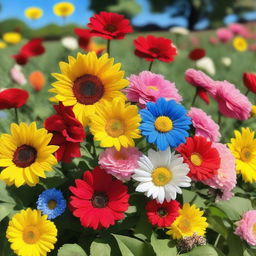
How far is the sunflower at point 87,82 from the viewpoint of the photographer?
154 centimetres

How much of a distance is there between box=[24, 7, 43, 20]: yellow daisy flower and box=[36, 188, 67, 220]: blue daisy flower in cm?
410

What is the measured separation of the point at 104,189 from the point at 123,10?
58.9 ft

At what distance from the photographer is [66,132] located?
150 centimetres

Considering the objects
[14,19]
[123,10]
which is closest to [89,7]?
[123,10]

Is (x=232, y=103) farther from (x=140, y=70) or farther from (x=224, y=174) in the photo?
(x=140, y=70)

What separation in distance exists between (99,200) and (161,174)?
24cm

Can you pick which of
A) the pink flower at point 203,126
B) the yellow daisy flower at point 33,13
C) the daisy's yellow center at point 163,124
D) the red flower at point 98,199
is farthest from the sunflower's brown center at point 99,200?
the yellow daisy flower at point 33,13

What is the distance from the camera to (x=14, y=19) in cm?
1822

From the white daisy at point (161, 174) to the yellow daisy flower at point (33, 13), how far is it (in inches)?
165

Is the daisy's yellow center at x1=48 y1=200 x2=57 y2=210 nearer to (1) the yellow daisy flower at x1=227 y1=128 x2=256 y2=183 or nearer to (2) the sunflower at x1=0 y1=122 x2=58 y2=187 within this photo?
(2) the sunflower at x1=0 y1=122 x2=58 y2=187

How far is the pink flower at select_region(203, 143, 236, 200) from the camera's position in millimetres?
1619

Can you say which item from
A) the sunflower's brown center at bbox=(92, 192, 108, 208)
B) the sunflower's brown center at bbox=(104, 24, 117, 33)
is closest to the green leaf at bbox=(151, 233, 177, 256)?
the sunflower's brown center at bbox=(92, 192, 108, 208)

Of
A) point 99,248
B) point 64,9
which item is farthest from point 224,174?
point 64,9

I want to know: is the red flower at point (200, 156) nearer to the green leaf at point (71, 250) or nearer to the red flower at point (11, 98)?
the green leaf at point (71, 250)
